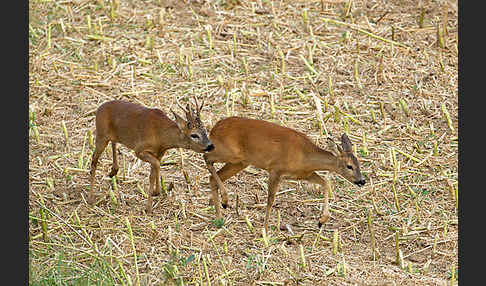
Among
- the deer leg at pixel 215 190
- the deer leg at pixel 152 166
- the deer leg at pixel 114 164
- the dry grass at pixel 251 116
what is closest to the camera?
the dry grass at pixel 251 116

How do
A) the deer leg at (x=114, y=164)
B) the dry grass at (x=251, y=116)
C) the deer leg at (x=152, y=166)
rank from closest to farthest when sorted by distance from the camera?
the dry grass at (x=251, y=116), the deer leg at (x=152, y=166), the deer leg at (x=114, y=164)

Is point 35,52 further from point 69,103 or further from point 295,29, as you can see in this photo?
point 295,29

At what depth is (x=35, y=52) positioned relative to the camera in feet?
48.2

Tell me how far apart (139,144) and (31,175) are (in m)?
1.69

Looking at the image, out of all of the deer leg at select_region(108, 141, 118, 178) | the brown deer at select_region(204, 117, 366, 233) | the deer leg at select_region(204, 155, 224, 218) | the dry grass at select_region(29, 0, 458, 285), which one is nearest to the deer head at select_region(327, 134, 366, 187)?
the brown deer at select_region(204, 117, 366, 233)

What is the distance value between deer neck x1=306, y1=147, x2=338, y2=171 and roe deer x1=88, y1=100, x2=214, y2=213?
1168 mm

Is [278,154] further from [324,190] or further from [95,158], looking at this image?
[95,158]

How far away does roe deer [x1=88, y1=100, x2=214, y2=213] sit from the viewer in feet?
35.1

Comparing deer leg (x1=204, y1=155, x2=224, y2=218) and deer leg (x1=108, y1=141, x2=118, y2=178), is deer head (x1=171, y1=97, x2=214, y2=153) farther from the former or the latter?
deer leg (x1=108, y1=141, x2=118, y2=178)

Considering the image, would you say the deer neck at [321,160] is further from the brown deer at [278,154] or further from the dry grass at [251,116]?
the dry grass at [251,116]

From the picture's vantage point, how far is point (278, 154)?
10.6 m

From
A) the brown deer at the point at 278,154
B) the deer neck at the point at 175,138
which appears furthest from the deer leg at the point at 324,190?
the deer neck at the point at 175,138

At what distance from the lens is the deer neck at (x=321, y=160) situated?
35.1 feet

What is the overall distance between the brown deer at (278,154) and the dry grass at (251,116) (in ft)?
1.87
